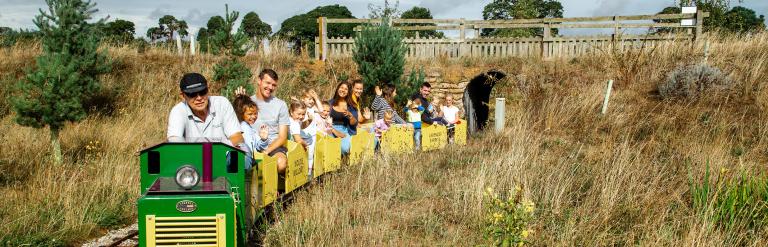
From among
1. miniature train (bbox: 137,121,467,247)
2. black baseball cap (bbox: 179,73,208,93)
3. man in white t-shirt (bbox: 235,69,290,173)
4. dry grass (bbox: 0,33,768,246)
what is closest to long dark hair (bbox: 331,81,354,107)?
dry grass (bbox: 0,33,768,246)

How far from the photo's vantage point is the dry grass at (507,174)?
5.57 metres

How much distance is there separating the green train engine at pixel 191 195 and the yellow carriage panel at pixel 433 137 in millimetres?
6526

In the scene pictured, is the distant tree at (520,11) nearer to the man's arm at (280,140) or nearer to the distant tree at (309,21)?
the distant tree at (309,21)

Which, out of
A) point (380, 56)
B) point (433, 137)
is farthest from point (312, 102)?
point (380, 56)

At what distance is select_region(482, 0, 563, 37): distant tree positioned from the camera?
1238 inches

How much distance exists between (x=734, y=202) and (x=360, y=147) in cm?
471

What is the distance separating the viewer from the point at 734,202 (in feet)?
18.6

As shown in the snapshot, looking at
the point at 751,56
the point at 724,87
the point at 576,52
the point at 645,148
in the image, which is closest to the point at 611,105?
the point at 724,87

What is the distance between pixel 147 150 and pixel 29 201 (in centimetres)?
304

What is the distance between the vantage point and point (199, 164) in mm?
4496

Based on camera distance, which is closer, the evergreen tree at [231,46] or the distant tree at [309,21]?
the evergreen tree at [231,46]

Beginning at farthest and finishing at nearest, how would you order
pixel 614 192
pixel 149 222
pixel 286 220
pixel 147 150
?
pixel 614 192 → pixel 286 220 → pixel 147 150 → pixel 149 222

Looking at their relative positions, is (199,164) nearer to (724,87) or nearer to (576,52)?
(724,87)

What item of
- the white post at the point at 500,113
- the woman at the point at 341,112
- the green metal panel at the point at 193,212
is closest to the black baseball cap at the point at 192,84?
the green metal panel at the point at 193,212
